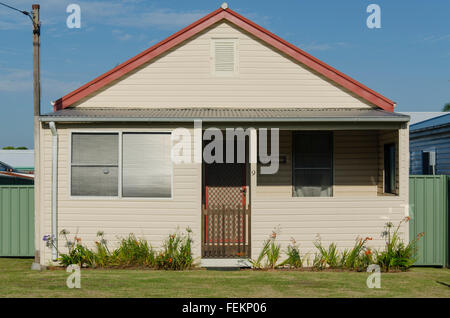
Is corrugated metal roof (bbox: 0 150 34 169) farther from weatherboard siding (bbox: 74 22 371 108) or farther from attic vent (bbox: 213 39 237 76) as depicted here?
attic vent (bbox: 213 39 237 76)

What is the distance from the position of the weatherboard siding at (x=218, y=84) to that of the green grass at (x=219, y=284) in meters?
4.17

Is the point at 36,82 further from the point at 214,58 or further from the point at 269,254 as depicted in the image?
the point at 269,254

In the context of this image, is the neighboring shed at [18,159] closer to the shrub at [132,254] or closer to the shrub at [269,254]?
the shrub at [132,254]

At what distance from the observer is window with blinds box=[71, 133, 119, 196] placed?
1029cm

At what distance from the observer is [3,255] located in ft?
38.4

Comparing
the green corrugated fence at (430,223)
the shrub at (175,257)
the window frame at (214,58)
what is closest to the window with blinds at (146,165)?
the shrub at (175,257)

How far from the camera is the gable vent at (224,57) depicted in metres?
11.9

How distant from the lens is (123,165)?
1026 centimetres

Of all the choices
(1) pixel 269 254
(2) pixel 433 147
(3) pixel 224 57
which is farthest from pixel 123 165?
(2) pixel 433 147

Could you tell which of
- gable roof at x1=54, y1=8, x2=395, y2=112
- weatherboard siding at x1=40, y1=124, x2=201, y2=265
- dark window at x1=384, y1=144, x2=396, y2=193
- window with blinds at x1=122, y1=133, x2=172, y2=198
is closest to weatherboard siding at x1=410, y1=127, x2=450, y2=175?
dark window at x1=384, y1=144, x2=396, y2=193

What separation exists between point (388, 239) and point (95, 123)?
6538 mm

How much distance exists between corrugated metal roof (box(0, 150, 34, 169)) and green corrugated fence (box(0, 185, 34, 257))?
33.2 m
